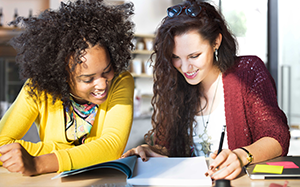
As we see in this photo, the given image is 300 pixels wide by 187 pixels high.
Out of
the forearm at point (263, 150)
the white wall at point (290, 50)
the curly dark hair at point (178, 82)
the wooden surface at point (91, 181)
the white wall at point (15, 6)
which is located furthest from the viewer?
the white wall at point (15, 6)

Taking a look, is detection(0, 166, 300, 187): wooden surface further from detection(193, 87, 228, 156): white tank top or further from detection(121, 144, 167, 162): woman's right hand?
detection(193, 87, 228, 156): white tank top

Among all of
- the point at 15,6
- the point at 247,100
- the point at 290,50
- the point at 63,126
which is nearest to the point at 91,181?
the point at 63,126

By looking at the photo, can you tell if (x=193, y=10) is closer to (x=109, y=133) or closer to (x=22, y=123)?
(x=109, y=133)

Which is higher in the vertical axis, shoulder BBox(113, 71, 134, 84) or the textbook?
shoulder BBox(113, 71, 134, 84)

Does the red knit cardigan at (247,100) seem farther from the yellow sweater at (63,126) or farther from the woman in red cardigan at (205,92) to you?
the yellow sweater at (63,126)

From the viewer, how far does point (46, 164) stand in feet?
2.37

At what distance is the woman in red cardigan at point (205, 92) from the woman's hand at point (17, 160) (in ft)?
1.13

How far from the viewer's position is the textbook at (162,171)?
2.11ft

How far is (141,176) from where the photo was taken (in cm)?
68

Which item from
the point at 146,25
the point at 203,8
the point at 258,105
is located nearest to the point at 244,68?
the point at 258,105

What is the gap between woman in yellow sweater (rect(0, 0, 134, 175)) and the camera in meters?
0.89

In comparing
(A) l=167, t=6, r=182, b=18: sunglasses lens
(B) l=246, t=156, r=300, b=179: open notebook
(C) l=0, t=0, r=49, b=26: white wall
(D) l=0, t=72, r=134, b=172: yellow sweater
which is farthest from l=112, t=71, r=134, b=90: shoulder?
(C) l=0, t=0, r=49, b=26: white wall

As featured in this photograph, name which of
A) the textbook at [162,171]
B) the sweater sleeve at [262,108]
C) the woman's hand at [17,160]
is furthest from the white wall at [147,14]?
the woman's hand at [17,160]

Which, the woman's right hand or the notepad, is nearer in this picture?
the notepad
